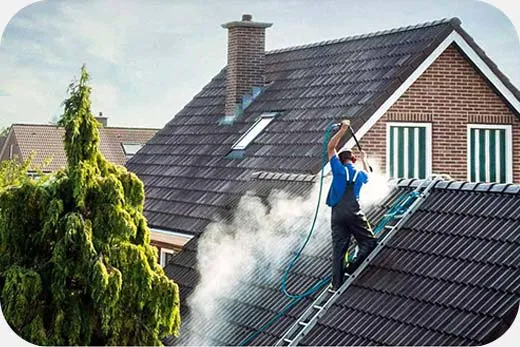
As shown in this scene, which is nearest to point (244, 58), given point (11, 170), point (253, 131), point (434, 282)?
point (253, 131)

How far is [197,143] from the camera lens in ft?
50.4

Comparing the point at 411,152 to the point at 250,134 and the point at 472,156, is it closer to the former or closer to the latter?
the point at 472,156

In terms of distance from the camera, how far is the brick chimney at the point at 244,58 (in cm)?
1542

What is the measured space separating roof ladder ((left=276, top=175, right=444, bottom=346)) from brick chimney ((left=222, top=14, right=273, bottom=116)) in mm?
7551

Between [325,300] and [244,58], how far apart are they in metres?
8.17

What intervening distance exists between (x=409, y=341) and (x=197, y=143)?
8.98 metres

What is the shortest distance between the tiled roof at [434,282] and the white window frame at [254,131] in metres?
5.67

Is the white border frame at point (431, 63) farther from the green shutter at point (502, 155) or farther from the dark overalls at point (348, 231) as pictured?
the dark overalls at point (348, 231)

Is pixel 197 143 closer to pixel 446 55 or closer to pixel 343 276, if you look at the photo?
pixel 446 55

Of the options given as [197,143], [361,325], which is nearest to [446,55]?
[197,143]

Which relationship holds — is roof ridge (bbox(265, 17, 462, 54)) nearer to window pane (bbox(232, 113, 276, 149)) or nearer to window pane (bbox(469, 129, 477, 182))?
window pane (bbox(232, 113, 276, 149))

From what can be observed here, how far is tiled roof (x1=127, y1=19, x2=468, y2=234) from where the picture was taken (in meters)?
12.7

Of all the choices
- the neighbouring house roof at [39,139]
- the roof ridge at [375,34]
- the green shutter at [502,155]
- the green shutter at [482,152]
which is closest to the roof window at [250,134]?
the roof ridge at [375,34]

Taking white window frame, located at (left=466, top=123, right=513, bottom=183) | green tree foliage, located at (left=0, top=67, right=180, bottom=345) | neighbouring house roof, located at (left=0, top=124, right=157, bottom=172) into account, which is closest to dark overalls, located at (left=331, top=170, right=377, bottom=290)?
green tree foliage, located at (left=0, top=67, right=180, bottom=345)
